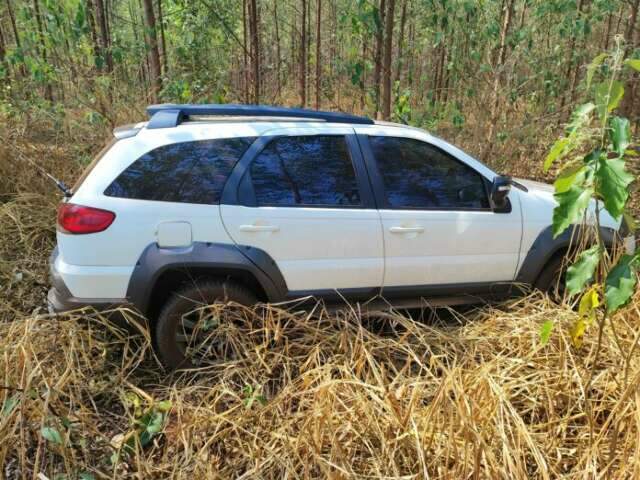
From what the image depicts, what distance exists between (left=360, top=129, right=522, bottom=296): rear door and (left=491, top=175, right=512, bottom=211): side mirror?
0.05m

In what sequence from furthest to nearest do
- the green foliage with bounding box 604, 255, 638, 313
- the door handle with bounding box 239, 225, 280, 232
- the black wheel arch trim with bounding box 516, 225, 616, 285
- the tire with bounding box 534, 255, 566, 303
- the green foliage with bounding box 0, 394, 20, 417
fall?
the tire with bounding box 534, 255, 566, 303, the black wheel arch trim with bounding box 516, 225, 616, 285, the door handle with bounding box 239, 225, 280, 232, the green foliage with bounding box 0, 394, 20, 417, the green foliage with bounding box 604, 255, 638, 313

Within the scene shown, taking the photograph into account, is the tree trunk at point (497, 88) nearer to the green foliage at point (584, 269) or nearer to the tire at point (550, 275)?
the tire at point (550, 275)

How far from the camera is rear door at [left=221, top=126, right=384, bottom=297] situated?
9.43 feet

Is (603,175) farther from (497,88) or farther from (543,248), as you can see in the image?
(497,88)

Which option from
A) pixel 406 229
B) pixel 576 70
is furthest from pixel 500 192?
pixel 576 70

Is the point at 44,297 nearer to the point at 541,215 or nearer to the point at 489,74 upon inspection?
the point at 541,215

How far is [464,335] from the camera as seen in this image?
3.05m

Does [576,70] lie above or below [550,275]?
above

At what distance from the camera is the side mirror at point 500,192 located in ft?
10.4

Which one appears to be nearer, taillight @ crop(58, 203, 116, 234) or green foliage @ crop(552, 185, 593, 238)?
green foliage @ crop(552, 185, 593, 238)

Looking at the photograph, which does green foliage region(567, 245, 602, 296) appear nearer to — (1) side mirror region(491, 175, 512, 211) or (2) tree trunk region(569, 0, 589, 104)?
(1) side mirror region(491, 175, 512, 211)

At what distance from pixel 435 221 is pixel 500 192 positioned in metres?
0.51

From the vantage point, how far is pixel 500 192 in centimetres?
320

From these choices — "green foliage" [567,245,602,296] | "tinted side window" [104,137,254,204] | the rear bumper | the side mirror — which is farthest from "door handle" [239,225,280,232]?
"green foliage" [567,245,602,296]
